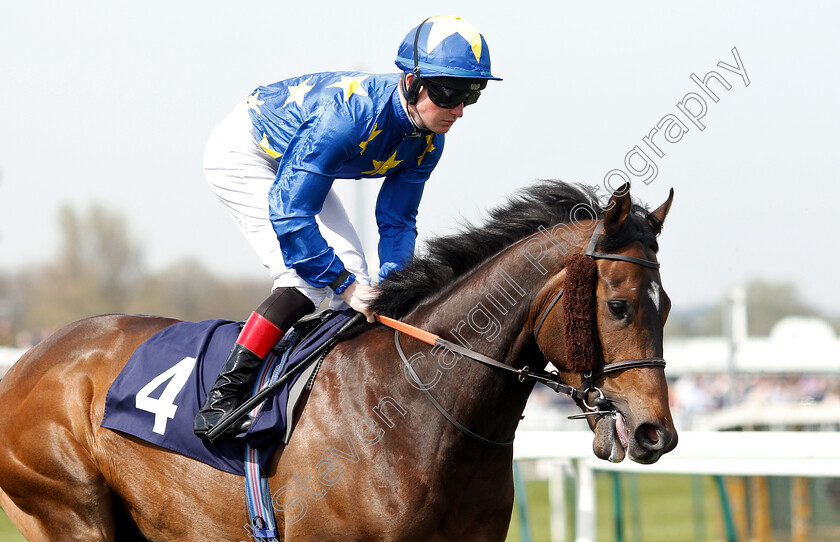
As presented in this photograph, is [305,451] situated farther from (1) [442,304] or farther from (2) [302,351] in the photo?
(1) [442,304]

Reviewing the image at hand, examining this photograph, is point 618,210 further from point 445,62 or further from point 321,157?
point 321,157

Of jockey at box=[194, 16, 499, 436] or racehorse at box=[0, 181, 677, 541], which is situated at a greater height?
jockey at box=[194, 16, 499, 436]

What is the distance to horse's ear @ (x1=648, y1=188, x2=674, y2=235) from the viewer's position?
9.18 ft

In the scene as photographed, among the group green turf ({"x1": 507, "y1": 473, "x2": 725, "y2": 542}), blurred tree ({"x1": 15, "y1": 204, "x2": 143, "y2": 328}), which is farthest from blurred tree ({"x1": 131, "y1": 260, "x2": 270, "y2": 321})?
green turf ({"x1": 507, "y1": 473, "x2": 725, "y2": 542})

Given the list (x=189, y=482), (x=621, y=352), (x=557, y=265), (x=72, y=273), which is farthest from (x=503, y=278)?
(x=72, y=273)

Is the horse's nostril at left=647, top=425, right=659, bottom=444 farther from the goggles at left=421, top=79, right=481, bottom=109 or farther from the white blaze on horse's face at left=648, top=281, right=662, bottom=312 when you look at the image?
the goggles at left=421, top=79, right=481, bottom=109

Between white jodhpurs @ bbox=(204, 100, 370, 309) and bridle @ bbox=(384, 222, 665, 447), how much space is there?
48 centimetres

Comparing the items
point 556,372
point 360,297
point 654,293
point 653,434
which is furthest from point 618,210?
point 360,297

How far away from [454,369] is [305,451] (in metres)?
0.52

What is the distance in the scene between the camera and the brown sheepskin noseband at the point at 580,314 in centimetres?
260

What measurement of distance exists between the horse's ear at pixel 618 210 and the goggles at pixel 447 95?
64 cm

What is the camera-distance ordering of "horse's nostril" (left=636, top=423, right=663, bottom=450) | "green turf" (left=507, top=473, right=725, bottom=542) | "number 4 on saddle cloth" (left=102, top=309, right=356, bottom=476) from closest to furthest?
"horse's nostril" (left=636, top=423, right=663, bottom=450) < "number 4 on saddle cloth" (left=102, top=309, right=356, bottom=476) < "green turf" (left=507, top=473, right=725, bottom=542)

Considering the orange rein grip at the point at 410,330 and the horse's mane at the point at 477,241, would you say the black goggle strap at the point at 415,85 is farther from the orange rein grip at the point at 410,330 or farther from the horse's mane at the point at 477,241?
the orange rein grip at the point at 410,330

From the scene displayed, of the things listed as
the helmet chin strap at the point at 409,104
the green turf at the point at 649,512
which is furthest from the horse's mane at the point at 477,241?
the green turf at the point at 649,512
